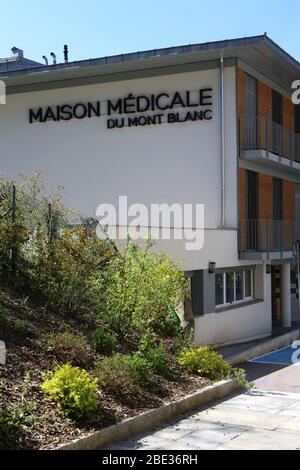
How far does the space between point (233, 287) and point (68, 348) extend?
11.4 m

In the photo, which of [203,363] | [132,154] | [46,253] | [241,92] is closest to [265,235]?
[241,92]

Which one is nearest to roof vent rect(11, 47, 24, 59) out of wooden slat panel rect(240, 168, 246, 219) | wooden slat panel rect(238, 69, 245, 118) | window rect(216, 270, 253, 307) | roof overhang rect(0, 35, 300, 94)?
roof overhang rect(0, 35, 300, 94)

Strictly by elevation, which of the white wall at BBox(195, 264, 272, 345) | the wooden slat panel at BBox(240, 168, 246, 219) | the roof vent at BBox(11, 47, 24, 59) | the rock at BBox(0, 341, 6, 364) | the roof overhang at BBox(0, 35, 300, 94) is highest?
the roof vent at BBox(11, 47, 24, 59)

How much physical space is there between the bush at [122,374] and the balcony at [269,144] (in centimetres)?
1132

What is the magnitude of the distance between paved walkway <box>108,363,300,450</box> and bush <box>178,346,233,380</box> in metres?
0.47

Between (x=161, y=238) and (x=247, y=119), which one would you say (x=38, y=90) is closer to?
(x=247, y=119)

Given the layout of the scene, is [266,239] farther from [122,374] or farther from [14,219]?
[122,374]

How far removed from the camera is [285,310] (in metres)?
22.6

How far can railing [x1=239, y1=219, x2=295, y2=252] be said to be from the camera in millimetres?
18797

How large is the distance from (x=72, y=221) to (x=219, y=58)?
9109 millimetres

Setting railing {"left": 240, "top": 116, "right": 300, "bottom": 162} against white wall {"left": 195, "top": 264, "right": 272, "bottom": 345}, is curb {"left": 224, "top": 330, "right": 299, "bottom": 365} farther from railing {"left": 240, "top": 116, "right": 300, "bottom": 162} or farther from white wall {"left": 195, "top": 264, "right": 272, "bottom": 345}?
railing {"left": 240, "top": 116, "right": 300, "bottom": 162}

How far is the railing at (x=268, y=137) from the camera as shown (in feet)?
60.9

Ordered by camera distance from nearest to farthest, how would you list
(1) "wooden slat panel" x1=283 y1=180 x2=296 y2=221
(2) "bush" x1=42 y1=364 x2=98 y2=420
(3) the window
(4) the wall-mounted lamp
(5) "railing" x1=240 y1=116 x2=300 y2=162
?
(2) "bush" x1=42 y1=364 x2=98 y2=420 → (4) the wall-mounted lamp → (3) the window → (5) "railing" x1=240 y1=116 x2=300 y2=162 → (1) "wooden slat panel" x1=283 y1=180 x2=296 y2=221

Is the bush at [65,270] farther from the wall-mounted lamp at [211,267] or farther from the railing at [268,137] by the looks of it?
the railing at [268,137]
